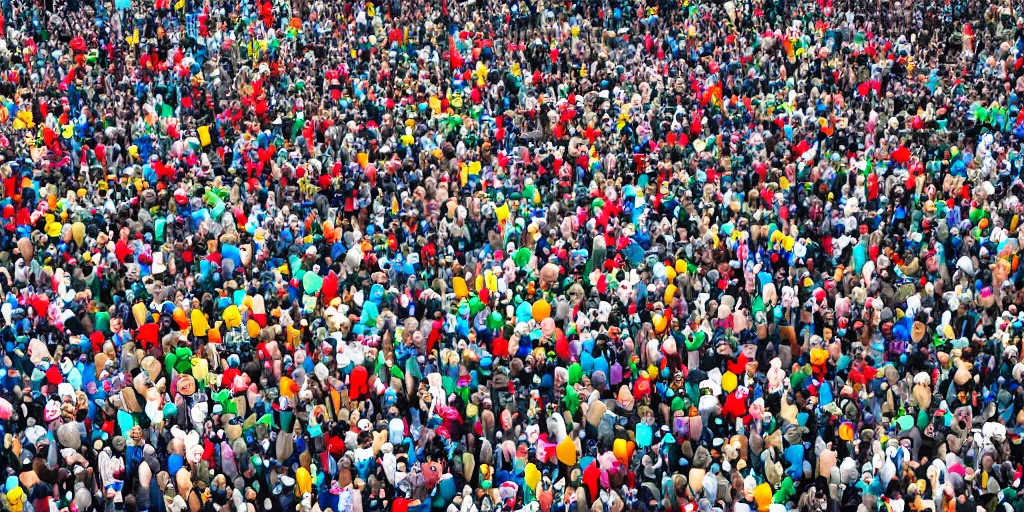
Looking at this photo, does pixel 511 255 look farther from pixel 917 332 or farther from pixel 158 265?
pixel 917 332

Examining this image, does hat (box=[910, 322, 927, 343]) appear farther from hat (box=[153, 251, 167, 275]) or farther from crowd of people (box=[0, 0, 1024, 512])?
hat (box=[153, 251, 167, 275])

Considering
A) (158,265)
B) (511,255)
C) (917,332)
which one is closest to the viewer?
(917,332)

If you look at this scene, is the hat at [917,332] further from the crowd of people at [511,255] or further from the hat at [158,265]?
the hat at [158,265]

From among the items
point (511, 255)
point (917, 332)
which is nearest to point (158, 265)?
point (511, 255)

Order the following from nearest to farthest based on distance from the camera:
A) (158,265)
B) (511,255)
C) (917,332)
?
(917,332), (158,265), (511,255)

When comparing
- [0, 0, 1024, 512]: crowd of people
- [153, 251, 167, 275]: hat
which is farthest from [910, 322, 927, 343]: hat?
[153, 251, 167, 275]: hat

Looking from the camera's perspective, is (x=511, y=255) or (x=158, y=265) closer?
(x=158, y=265)

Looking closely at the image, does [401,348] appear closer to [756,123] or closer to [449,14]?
[756,123]

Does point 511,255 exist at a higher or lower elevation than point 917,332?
higher
